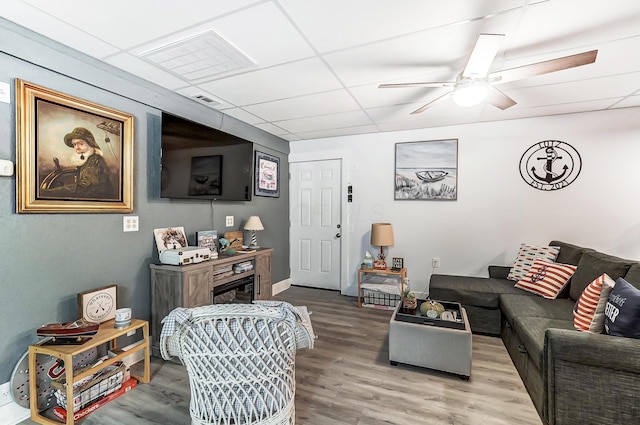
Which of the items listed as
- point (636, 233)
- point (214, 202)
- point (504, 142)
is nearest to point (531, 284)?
point (636, 233)

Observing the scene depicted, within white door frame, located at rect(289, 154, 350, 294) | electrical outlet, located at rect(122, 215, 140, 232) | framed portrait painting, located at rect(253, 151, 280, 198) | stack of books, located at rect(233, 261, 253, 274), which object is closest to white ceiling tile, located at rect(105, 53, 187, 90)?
electrical outlet, located at rect(122, 215, 140, 232)

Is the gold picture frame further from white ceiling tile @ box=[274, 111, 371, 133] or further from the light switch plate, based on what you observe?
white ceiling tile @ box=[274, 111, 371, 133]

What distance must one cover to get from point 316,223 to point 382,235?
1192 mm

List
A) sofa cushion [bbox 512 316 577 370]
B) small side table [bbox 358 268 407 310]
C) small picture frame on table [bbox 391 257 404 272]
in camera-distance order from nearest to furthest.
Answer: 1. sofa cushion [bbox 512 316 577 370]
2. small side table [bbox 358 268 407 310]
3. small picture frame on table [bbox 391 257 404 272]

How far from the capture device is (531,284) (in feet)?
9.46

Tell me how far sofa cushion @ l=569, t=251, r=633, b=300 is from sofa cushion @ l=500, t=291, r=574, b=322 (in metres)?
0.17

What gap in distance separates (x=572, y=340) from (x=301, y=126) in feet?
11.1

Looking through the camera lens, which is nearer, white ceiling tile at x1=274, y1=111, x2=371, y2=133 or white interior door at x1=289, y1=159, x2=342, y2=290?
white ceiling tile at x1=274, y1=111, x2=371, y2=133

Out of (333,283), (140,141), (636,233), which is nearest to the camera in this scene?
(140,141)

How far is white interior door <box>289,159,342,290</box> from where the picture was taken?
14.8ft

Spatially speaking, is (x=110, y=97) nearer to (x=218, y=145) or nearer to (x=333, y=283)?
(x=218, y=145)

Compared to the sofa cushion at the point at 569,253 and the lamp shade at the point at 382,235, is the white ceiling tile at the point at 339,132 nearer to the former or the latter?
the lamp shade at the point at 382,235

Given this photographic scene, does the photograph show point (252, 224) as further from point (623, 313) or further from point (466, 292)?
Result: point (623, 313)

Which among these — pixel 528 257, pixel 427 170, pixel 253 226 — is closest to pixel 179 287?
pixel 253 226
